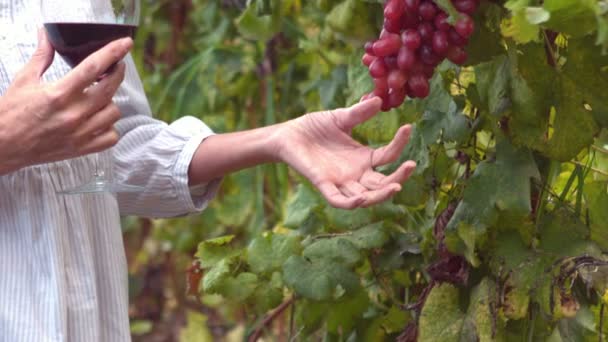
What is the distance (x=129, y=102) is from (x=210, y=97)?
1596mm

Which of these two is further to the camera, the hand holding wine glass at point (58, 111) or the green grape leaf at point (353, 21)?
the green grape leaf at point (353, 21)

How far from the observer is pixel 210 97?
3256mm

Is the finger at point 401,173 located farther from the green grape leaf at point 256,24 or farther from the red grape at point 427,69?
the green grape leaf at point 256,24

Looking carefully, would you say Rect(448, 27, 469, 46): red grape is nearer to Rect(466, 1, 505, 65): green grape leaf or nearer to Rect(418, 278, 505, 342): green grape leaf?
Rect(466, 1, 505, 65): green grape leaf

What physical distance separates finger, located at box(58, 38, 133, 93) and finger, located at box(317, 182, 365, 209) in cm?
28

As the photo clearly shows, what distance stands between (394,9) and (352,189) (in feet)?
0.68

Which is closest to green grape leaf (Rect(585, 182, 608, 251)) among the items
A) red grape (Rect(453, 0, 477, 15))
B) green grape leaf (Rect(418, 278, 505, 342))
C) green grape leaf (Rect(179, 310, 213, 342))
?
green grape leaf (Rect(418, 278, 505, 342))

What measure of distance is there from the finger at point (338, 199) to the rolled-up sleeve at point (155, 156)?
1.16 feet

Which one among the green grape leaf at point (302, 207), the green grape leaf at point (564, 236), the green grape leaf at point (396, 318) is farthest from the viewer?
the green grape leaf at point (302, 207)

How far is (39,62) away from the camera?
131cm

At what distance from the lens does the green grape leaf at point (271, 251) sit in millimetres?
1804

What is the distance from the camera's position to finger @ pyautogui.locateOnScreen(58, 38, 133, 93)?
4.10 ft

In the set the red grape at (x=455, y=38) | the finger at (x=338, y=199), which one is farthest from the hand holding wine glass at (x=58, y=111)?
the red grape at (x=455, y=38)

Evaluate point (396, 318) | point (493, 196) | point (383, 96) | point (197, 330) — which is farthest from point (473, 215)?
point (197, 330)
